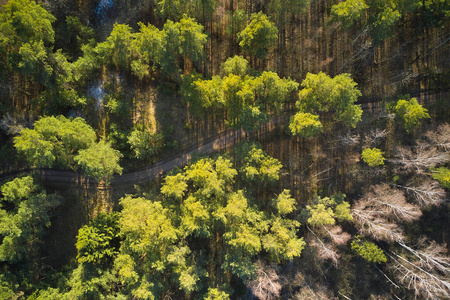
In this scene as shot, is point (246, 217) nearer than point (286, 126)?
Yes

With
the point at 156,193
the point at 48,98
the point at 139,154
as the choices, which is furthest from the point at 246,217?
the point at 48,98

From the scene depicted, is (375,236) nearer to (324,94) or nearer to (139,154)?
(324,94)

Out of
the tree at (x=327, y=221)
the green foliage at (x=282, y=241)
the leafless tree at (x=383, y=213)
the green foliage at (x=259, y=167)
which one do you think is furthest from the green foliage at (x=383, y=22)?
the green foliage at (x=282, y=241)

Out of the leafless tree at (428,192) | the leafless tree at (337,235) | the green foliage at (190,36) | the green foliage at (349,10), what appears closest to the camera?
the green foliage at (190,36)

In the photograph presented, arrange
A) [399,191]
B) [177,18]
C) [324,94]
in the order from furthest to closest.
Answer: [399,191] → [177,18] → [324,94]

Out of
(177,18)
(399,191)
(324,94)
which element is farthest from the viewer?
(399,191)

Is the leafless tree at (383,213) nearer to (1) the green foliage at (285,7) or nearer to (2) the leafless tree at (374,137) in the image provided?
(2) the leafless tree at (374,137)

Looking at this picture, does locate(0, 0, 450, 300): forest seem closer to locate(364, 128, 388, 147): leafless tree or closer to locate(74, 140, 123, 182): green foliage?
locate(74, 140, 123, 182): green foliage
